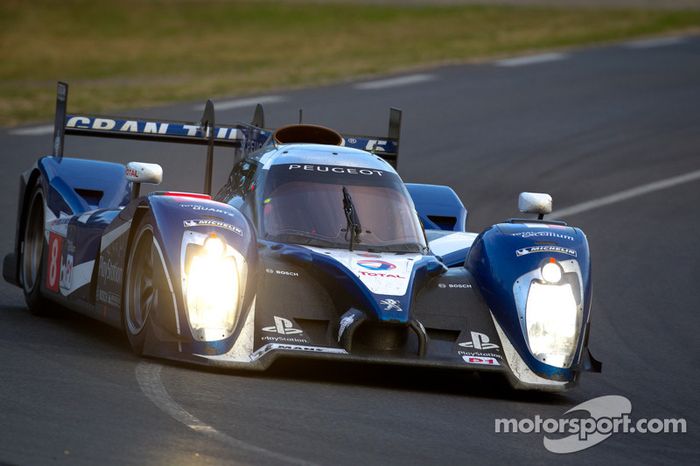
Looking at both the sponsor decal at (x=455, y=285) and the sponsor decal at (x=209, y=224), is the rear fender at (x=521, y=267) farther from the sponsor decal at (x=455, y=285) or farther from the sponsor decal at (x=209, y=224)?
the sponsor decal at (x=209, y=224)

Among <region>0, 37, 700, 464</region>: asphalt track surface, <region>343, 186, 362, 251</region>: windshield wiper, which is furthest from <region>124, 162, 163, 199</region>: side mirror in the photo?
<region>343, 186, 362, 251</region>: windshield wiper

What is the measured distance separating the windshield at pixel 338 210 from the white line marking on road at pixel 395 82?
62.8ft

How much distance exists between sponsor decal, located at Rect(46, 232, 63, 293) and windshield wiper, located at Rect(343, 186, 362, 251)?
7.39 ft

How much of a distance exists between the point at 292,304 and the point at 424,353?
0.84 metres

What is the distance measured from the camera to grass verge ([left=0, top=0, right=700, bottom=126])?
30.4m

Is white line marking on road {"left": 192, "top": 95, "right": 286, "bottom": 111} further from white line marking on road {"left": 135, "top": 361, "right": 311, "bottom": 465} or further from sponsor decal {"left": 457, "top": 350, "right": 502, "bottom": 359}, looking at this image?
white line marking on road {"left": 135, "top": 361, "right": 311, "bottom": 465}

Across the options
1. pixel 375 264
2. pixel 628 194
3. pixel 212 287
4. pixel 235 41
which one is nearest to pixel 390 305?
pixel 375 264

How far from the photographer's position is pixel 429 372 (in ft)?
30.6

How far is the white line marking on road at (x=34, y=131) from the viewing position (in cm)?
2317

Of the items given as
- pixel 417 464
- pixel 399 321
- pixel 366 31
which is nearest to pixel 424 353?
pixel 399 321

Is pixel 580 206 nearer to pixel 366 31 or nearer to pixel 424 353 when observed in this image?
pixel 424 353

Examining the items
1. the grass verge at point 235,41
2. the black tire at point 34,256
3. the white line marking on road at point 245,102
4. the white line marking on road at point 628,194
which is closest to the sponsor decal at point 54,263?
the black tire at point 34,256

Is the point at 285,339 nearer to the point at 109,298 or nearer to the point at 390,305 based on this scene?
the point at 390,305

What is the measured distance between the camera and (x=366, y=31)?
4259 cm
